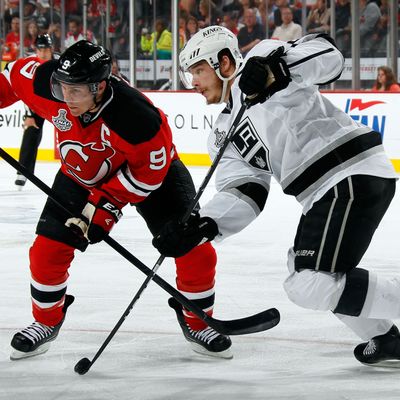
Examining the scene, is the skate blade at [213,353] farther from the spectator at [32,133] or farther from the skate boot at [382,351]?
the spectator at [32,133]

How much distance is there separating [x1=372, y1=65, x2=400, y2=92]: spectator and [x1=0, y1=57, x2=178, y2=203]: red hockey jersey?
5.00 meters

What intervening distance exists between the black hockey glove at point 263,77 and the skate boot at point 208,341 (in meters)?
0.72

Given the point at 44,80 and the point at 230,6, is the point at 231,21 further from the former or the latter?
the point at 44,80

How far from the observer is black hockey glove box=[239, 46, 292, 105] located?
2.27 metres

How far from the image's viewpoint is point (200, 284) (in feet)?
9.15

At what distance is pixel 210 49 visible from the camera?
2414mm

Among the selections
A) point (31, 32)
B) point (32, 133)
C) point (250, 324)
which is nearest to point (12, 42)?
point (31, 32)

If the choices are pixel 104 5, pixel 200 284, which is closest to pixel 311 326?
pixel 200 284

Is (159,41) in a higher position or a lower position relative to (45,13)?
lower

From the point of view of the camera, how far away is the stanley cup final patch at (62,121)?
2617 millimetres

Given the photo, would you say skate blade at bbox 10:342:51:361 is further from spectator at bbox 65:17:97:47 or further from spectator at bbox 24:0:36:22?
spectator at bbox 24:0:36:22

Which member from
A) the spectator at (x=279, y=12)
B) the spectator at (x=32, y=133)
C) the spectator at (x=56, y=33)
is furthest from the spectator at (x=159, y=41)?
the spectator at (x=32, y=133)

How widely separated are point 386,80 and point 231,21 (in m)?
1.60

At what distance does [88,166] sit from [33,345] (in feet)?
1.64
